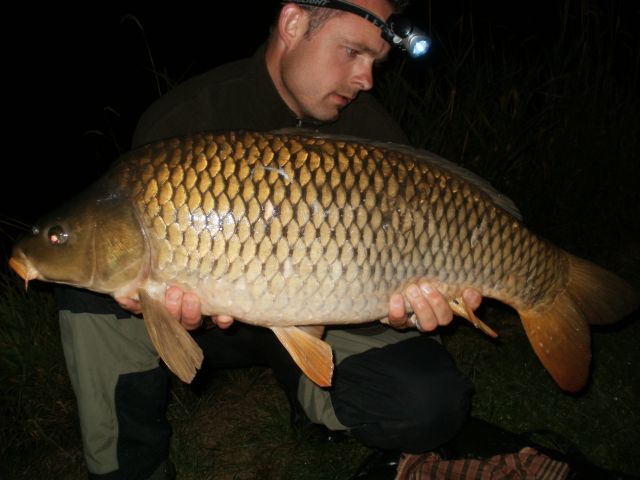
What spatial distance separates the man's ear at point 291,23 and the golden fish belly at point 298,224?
1.91 feet

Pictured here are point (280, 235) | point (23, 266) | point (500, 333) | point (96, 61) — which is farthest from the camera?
point (96, 61)

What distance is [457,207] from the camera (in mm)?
1561

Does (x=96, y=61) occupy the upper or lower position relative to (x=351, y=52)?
lower

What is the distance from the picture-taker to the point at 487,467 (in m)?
1.76

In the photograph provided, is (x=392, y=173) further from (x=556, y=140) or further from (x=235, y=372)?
(x=556, y=140)

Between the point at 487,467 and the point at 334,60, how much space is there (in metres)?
1.40

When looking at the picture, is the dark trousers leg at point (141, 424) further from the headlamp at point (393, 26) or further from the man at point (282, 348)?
the headlamp at point (393, 26)

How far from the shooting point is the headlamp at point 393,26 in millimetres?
1796

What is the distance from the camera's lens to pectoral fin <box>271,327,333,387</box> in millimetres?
1562

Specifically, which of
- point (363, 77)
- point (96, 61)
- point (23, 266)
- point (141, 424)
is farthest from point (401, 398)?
point (96, 61)

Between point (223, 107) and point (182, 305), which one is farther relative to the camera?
point (223, 107)

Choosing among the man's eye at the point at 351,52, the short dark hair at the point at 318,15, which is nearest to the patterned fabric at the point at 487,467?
the man's eye at the point at 351,52

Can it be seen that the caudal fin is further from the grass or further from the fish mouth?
the fish mouth

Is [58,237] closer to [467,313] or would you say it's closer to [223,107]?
[223,107]
